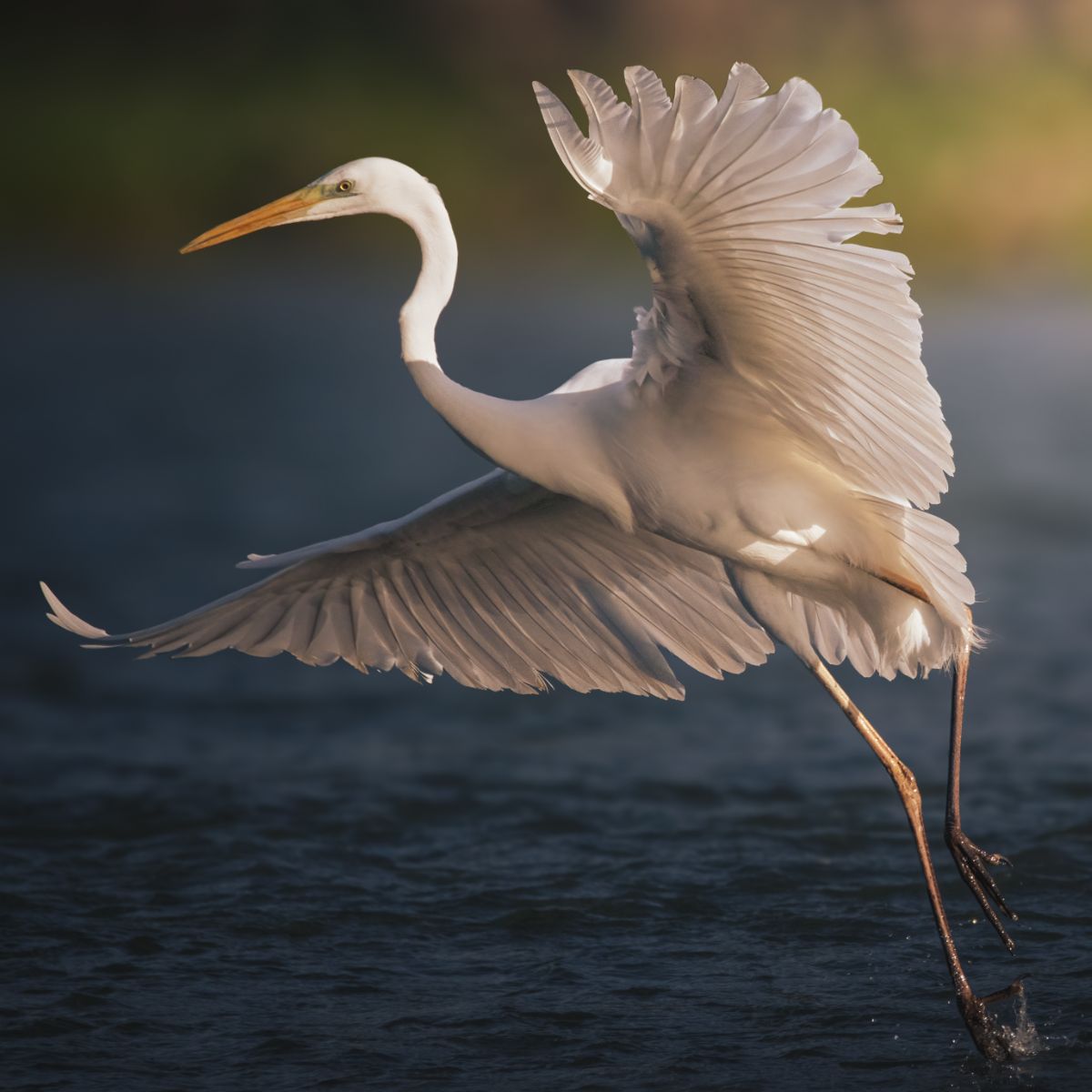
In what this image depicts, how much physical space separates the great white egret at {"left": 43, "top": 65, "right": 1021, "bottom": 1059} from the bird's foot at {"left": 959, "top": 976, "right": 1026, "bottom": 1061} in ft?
Result: 0.04

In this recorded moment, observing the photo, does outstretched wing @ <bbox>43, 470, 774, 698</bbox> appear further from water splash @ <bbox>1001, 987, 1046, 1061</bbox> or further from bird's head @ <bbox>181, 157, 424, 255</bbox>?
water splash @ <bbox>1001, 987, 1046, 1061</bbox>

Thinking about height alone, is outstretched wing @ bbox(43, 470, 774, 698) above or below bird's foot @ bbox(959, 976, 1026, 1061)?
above

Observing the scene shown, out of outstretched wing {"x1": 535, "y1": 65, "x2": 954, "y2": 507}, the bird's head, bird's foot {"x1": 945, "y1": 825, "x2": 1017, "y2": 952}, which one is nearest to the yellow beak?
the bird's head

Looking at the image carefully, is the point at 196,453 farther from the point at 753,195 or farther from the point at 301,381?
the point at 753,195

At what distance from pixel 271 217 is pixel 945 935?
11.9 feet

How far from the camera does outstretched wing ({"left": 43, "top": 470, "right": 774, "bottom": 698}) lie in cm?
776

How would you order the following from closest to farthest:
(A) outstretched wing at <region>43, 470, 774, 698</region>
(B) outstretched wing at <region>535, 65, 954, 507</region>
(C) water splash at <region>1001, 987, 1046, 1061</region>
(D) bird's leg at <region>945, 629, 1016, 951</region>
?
(B) outstretched wing at <region>535, 65, 954, 507</region>
(C) water splash at <region>1001, 987, 1046, 1061</region>
(D) bird's leg at <region>945, 629, 1016, 951</region>
(A) outstretched wing at <region>43, 470, 774, 698</region>

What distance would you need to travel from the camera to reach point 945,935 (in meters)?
7.01

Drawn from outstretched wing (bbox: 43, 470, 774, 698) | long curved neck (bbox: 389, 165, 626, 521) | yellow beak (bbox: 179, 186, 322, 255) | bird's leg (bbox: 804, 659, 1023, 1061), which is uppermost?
yellow beak (bbox: 179, 186, 322, 255)

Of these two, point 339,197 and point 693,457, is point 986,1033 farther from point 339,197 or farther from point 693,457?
point 339,197

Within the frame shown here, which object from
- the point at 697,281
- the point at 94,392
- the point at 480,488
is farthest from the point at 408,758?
the point at 94,392

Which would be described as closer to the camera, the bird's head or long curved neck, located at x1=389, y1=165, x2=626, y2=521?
long curved neck, located at x1=389, y1=165, x2=626, y2=521

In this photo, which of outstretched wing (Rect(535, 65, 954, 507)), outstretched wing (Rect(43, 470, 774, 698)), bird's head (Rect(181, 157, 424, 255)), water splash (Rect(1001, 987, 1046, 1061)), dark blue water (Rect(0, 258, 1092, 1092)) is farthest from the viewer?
outstretched wing (Rect(43, 470, 774, 698))

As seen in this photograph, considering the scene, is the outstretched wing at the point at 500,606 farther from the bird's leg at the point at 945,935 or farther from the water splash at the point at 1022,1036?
the water splash at the point at 1022,1036
